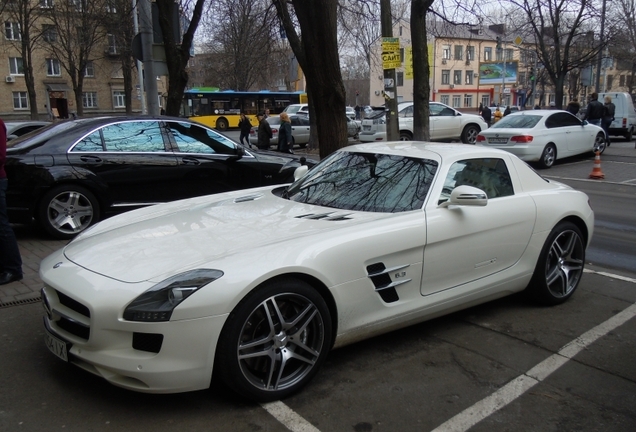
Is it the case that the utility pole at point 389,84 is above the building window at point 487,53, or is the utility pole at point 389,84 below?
below

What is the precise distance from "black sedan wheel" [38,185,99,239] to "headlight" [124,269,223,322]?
4402 mm

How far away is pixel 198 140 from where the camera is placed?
26.1 ft

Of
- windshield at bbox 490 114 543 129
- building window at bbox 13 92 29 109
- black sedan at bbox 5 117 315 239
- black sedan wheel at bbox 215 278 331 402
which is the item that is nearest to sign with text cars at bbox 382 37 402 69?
windshield at bbox 490 114 543 129

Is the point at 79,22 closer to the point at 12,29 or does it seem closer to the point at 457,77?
the point at 12,29

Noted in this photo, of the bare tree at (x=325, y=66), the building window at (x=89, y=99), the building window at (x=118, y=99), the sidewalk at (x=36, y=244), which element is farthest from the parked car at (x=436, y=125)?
the building window at (x=118, y=99)

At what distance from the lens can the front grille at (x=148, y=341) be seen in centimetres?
292

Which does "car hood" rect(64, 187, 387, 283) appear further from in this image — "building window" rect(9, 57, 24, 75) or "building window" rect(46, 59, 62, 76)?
"building window" rect(9, 57, 24, 75)

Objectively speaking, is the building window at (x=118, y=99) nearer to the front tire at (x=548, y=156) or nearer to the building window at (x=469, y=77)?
the building window at (x=469, y=77)

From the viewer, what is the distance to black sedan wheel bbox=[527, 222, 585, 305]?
4785 millimetres

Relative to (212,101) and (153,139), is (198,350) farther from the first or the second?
(212,101)

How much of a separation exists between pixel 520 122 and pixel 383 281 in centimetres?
1295

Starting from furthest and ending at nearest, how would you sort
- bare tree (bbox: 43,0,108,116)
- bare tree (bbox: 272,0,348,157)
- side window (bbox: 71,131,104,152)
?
bare tree (bbox: 43,0,108,116)
bare tree (bbox: 272,0,348,157)
side window (bbox: 71,131,104,152)

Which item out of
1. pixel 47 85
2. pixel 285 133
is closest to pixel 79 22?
pixel 47 85

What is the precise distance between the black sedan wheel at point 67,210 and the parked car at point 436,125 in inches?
539
